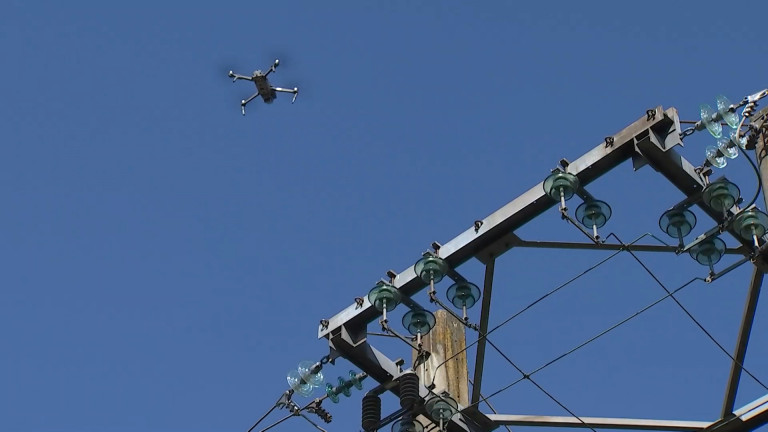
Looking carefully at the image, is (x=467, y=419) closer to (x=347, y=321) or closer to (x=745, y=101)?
(x=347, y=321)

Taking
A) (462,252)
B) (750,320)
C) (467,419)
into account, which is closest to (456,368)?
(467,419)

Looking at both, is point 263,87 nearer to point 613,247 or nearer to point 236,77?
point 236,77

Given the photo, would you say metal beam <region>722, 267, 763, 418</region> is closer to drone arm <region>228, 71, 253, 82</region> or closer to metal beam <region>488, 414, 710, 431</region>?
metal beam <region>488, 414, 710, 431</region>

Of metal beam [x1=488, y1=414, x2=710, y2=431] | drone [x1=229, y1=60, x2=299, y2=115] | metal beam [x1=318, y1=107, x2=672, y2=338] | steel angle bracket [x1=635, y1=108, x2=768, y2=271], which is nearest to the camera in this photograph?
steel angle bracket [x1=635, y1=108, x2=768, y2=271]

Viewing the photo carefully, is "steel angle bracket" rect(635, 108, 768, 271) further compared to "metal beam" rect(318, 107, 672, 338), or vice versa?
"metal beam" rect(318, 107, 672, 338)

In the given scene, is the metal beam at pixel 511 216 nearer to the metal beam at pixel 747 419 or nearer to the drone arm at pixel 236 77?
the metal beam at pixel 747 419

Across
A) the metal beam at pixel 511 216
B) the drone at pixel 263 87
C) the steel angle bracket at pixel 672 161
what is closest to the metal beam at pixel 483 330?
the metal beam at pixel 511 216

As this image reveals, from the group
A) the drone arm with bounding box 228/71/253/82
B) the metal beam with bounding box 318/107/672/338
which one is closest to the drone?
the drone arm with bounding box 228/71/253/82
